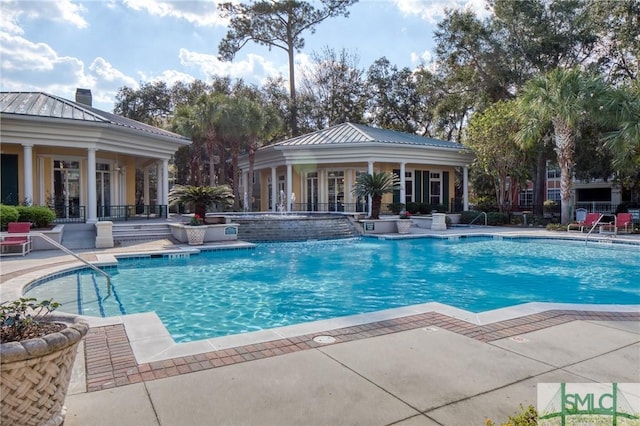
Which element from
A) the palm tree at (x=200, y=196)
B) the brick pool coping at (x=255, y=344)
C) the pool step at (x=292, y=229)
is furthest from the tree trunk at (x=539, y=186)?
the brick pool coping at (x=255, y=344)

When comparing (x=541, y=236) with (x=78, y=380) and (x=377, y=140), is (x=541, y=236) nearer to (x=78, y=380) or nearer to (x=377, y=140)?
(x=377, y=140)

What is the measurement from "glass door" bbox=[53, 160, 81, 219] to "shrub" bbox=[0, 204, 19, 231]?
547cm

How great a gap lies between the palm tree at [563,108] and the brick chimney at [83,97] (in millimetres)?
22434

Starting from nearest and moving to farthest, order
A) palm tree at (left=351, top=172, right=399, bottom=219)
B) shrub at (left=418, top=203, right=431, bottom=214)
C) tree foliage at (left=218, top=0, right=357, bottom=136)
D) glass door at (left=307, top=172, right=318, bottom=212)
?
palm tree at (left=351, top=172, right=399, bottom=219), shrub at (left=418, top=203, right=431, bottom=214), glass door at (left=307, top=172, right=318, bottom=212), tree foliage at (left=218, top=0, right=357, bottom=136)

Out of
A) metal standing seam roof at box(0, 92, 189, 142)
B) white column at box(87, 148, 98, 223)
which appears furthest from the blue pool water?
metal standing seam roof at box(0, 92, 189, 142)

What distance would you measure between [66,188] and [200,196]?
25.5ft

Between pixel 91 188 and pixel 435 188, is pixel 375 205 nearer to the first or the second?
pixel 435 188

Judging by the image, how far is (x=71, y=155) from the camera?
1972 centimetres

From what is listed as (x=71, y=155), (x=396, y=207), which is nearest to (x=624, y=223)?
(x=396, y=207)

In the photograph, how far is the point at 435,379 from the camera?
3.77m

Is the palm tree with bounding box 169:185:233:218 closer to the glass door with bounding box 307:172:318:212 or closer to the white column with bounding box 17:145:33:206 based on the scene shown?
the white column with bounding box 17:145:33:206

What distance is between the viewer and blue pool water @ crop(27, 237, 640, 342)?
24.1 ft

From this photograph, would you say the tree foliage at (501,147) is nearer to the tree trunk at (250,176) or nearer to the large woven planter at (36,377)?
the tree trunk at (250,176)

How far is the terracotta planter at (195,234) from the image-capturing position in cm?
1571
